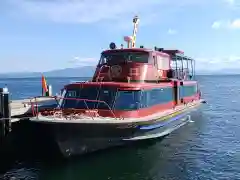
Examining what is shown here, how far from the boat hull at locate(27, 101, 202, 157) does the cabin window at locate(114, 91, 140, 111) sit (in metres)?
0.89

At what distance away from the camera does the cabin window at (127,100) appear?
48.0 feet

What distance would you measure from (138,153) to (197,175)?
10.7 feet

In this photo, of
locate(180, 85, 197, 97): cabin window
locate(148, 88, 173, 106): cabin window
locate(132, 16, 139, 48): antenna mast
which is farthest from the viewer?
locate(180, 85, 197, 97): cabin window

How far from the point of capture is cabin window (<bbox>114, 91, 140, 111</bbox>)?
1462 cm

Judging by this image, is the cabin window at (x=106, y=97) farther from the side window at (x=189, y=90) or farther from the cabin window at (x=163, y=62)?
the side window at (x=189, y=90)

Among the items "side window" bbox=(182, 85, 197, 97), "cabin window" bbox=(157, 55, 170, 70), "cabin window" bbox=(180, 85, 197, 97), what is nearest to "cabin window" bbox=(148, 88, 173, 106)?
"cabin window" bbox=(157, 55, 170, 70)

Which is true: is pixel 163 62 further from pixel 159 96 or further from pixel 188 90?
pixel 188 90

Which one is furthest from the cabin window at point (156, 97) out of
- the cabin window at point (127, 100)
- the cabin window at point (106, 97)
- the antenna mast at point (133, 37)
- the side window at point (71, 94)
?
the antenna mast at point (133, 37)

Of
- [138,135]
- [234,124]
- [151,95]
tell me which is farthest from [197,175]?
[234,124]

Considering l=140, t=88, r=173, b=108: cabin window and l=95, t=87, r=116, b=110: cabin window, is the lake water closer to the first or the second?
l=95, t=87, r=116, b=110: cabin window

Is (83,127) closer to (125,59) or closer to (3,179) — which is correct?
(3,179)

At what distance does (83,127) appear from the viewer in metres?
13.0

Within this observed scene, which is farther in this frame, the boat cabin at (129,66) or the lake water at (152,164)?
the boat cabin at (129,66)

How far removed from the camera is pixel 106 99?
14.7 meters
